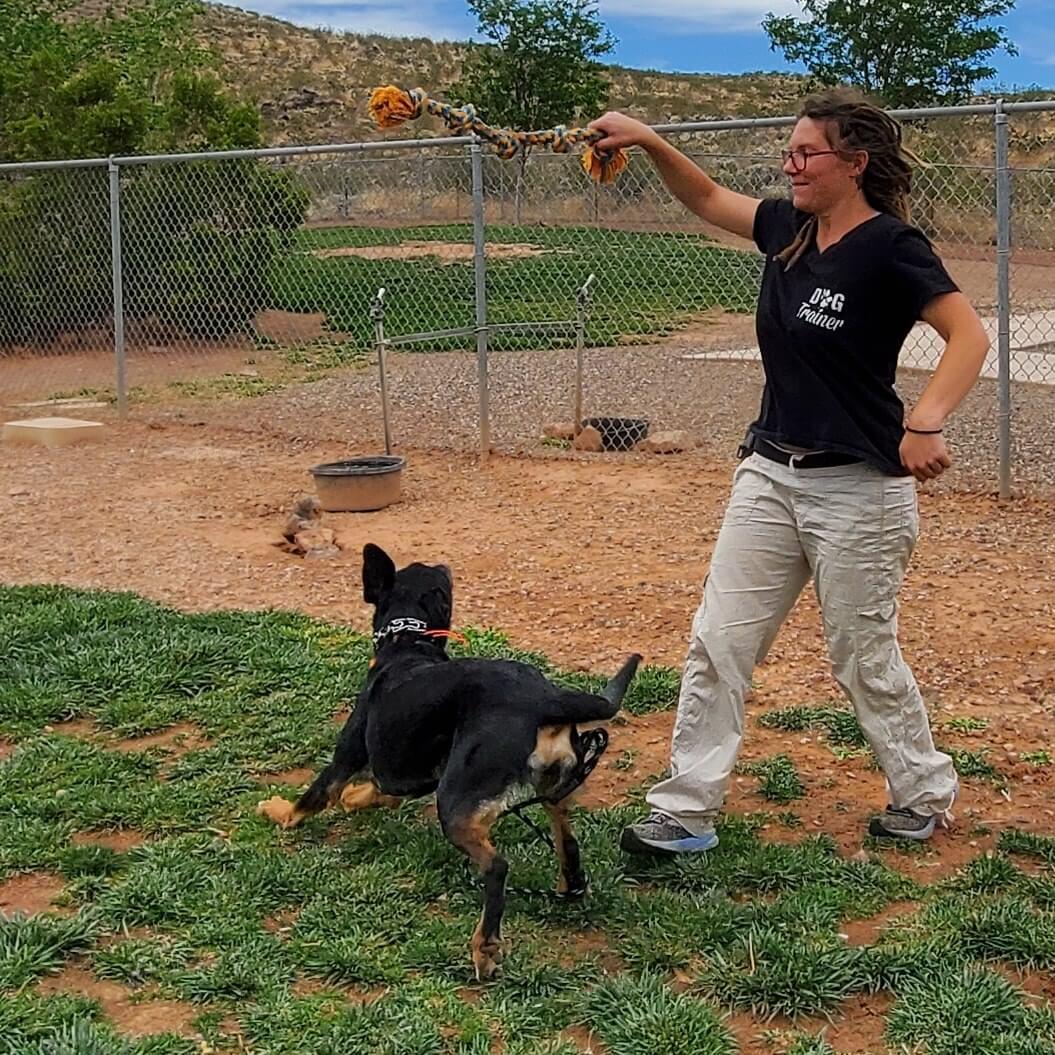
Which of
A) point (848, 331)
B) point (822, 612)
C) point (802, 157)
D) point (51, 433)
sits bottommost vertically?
point (51, 433)

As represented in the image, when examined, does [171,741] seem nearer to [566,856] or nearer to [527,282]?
[566,856]

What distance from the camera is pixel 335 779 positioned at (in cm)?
358

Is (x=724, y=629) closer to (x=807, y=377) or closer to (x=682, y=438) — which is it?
(x=807, y=377)

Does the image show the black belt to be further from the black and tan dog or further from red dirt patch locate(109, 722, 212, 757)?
red dirt patch locate(109, 722, 212, 757)

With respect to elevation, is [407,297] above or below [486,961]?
above

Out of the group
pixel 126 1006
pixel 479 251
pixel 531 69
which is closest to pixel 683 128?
pixel 479 251

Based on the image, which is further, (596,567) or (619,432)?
(619,432)

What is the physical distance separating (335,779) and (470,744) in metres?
0.59

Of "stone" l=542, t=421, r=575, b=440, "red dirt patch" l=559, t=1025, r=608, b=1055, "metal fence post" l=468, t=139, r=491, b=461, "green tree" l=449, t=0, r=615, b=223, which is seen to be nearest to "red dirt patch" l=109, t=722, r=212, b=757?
"red dirt patch" l=559, t=1025, r=608, b=1055

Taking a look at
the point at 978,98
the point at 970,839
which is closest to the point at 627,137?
the point at 970,839

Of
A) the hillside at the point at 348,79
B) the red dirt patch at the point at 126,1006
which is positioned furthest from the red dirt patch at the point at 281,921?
the hillside at the point at 348,79

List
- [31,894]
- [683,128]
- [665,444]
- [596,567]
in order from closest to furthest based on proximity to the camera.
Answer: [31,894] → [596,567] → [683,128] → [665,444]

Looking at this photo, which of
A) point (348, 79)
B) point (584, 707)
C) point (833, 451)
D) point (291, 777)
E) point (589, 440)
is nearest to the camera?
point (584, 707)

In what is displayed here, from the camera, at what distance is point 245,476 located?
8734mm
